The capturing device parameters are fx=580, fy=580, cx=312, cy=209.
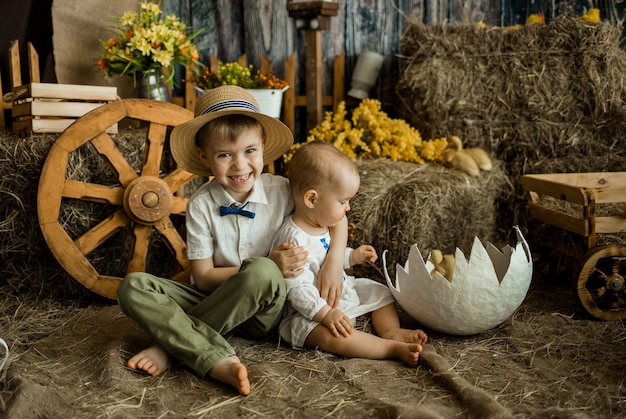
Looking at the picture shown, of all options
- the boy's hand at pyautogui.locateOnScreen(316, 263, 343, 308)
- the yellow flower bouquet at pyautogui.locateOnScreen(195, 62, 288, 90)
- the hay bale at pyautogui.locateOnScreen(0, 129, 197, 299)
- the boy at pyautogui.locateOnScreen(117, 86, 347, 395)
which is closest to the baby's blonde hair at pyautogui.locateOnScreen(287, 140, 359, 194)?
the boy at pyautogui.locateOnScreen(117, 86, 347, 395)

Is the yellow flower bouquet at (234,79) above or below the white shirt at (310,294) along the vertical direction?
above

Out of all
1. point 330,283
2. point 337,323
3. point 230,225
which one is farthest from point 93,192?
point 337,323

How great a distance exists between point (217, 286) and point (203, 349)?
0.30 m

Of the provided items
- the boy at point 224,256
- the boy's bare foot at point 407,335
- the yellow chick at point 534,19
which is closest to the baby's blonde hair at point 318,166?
the boy at point 224,256

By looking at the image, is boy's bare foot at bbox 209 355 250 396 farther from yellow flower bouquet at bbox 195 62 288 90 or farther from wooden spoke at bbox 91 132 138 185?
yellow flower bouquet at bbox 195 62 288 90

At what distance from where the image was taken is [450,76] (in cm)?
344

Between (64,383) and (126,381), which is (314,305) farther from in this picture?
(64,383)

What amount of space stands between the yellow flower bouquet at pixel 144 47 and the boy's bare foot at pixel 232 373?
5.86 feet

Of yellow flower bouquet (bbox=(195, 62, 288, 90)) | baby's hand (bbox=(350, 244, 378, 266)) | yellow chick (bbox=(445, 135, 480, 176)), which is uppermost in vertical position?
yellow flower bouquet (bbox=(195, 62, 288, 90))

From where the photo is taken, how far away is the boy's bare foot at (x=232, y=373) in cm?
170

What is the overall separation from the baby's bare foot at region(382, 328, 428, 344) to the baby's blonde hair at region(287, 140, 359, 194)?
59 centimetres

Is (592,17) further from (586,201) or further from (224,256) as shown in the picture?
(224,256)

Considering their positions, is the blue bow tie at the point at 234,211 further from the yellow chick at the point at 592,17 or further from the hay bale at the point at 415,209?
the yellow chick at the point at 592,17

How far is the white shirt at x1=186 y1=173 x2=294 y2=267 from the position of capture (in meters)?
2.10
